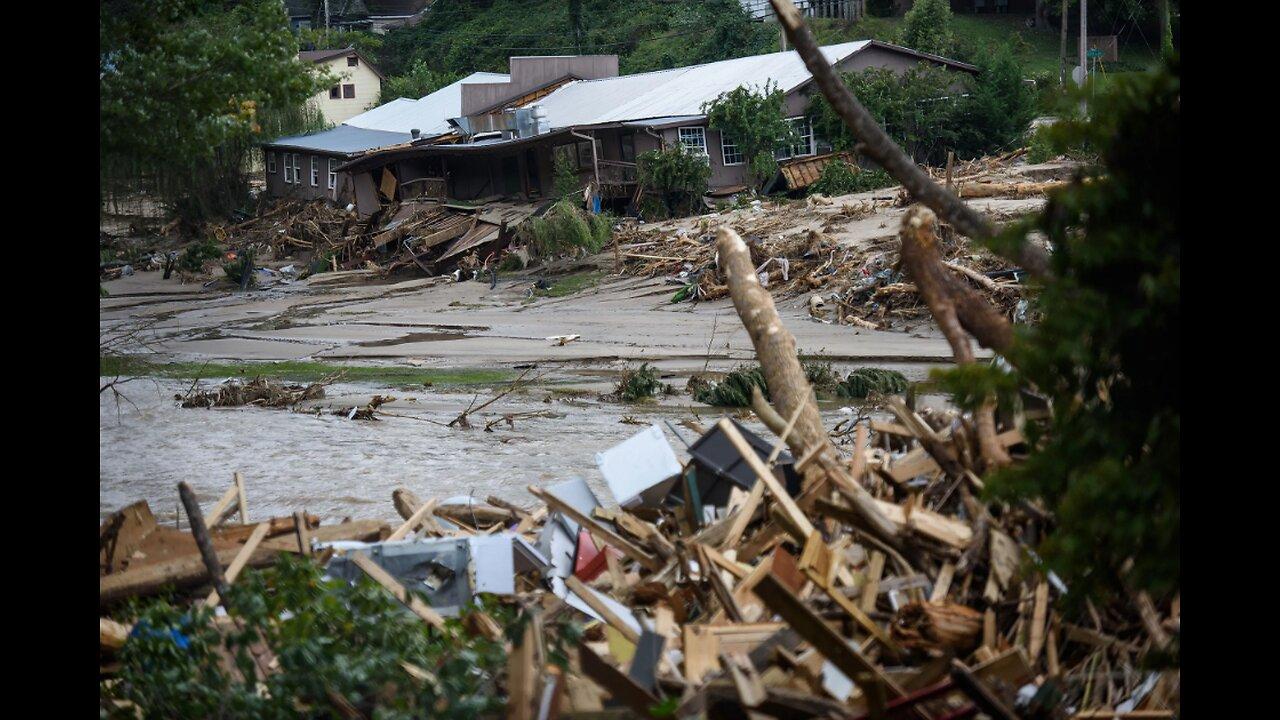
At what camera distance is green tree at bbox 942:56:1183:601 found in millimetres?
3496

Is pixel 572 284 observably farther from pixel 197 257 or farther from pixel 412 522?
pixel 412 522

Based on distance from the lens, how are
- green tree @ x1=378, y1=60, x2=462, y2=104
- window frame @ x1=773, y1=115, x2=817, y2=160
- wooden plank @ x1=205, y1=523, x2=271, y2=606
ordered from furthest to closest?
1. green tree @ x1=378, y1=60, x2=462, y2=104
2. window frame @ x1=773, y1=115, x2=817, y2=160
3. wooden plank @ x1=205, y1=523, x2=271, y2=606

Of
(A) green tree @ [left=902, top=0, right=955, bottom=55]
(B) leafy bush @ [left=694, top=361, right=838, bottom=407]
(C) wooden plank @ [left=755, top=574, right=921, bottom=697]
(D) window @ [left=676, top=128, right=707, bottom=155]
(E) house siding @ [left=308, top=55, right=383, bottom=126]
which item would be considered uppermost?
(E) house siding @ [left=308, top=55, right=383, bottom=126]

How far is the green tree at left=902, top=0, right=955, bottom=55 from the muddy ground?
14.3m

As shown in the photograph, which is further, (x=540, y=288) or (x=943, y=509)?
(x=540, y=288)

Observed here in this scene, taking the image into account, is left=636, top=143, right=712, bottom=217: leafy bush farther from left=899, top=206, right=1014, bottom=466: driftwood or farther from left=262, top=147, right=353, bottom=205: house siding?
left=899, top=206, right=1014, bottom=466: driftwood

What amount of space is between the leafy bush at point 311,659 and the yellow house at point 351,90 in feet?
215

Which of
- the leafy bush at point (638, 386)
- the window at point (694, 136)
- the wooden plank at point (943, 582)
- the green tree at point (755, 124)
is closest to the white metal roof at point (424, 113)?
the window at point (694, 136)

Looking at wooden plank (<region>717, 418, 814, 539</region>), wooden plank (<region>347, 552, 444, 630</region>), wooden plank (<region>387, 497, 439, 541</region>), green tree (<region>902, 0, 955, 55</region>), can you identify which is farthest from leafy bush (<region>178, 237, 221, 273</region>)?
wooden plank (<region>717, 418, 814, 539</region>)

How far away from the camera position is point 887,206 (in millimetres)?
30734

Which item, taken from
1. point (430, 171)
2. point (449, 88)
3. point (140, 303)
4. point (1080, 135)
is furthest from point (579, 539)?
point (449, 88)

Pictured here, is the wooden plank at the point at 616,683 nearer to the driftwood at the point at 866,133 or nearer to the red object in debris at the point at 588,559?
the driftwood at the point at 866,133

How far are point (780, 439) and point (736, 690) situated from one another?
3.25 m

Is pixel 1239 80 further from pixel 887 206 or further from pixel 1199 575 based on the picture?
pixel 887 206
